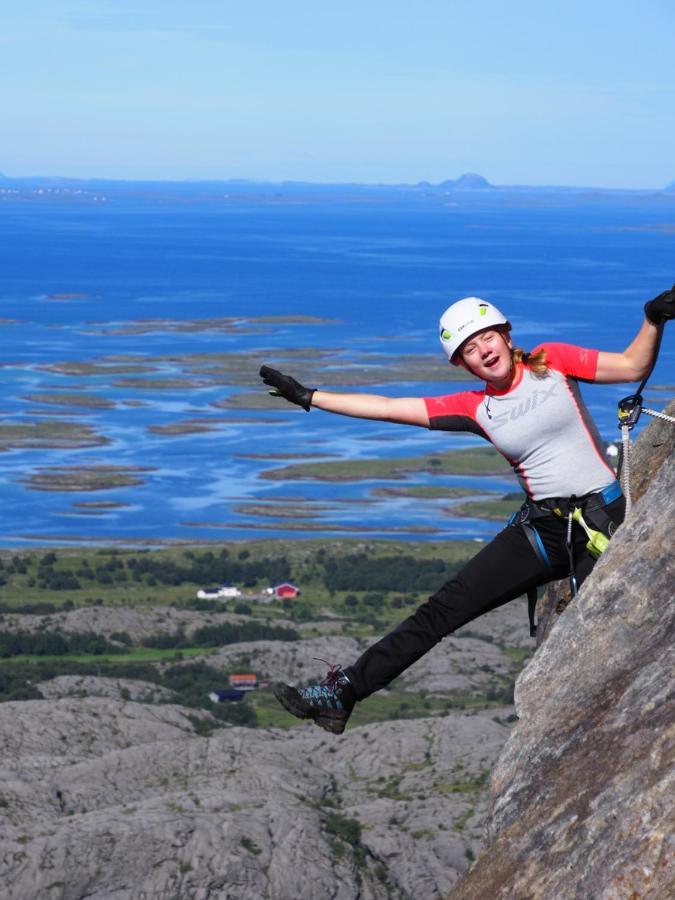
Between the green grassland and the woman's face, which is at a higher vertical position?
the woman's face

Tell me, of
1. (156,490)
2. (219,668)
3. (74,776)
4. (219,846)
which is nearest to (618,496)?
(219,846)

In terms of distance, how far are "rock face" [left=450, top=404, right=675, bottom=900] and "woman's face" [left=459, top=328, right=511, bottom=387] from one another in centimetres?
123

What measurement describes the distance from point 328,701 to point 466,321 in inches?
115

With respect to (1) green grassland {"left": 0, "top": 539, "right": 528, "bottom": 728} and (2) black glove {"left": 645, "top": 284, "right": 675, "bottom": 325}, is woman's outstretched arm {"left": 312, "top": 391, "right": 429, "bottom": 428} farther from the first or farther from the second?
(1) green grassland {"left": 0, "top": 539, "right": 528, "bottom": 728}

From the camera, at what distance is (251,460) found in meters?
117

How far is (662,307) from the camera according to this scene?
8375mm

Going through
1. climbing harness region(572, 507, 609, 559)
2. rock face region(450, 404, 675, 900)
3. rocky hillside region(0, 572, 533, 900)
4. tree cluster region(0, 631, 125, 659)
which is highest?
climbing harness region(572, 507, 609, 559)

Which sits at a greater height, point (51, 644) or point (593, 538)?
point (593, 538)

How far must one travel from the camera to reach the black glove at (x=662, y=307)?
8.36 m

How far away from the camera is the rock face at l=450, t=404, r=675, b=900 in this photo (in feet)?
22.6

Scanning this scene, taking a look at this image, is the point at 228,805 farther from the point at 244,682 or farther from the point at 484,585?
the point at 484,585

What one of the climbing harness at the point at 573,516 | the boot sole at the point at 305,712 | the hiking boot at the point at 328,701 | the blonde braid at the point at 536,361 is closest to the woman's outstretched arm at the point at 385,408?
the blonde braid at the point at 536,361

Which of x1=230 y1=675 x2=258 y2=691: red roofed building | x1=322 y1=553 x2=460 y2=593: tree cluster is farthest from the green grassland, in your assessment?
x1=230 y1=675 x2=258 y2=691: red roofed building

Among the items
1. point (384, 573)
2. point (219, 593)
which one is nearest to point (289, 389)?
point (219, 593)
